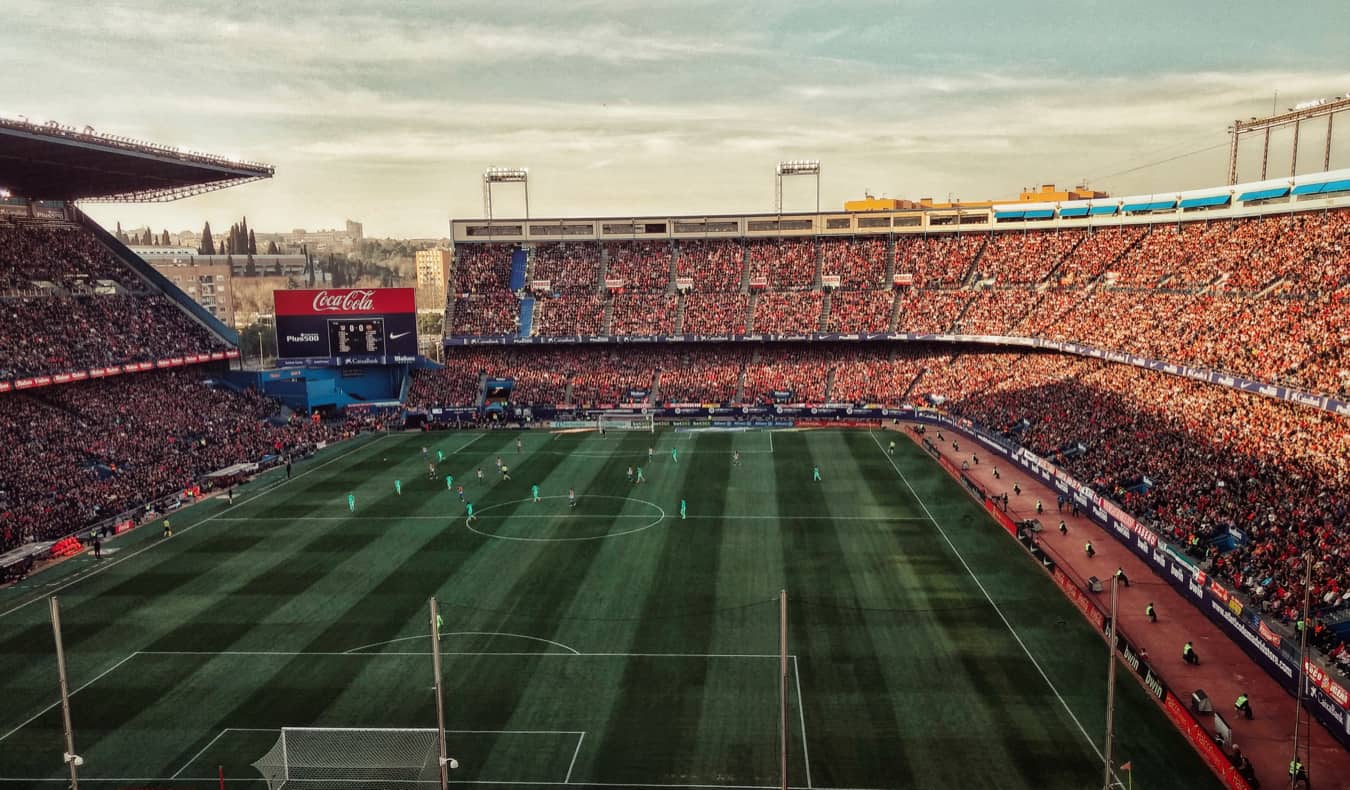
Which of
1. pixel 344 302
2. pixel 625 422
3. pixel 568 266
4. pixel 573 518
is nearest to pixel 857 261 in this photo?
pixel 568 266

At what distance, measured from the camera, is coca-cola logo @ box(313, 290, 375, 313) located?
6962 centimetres

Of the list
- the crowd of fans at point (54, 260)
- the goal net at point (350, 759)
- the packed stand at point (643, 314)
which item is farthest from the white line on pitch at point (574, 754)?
the packed stand at point (643, 314)

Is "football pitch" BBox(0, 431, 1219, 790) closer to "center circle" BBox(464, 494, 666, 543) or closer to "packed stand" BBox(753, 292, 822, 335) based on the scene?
"center circle" BBox(464, 494, 666, 543)

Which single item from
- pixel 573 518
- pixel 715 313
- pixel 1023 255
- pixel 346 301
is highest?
pixel 1023 255

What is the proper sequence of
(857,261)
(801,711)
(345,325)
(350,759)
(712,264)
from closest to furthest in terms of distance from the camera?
(350,759) < (801,711) < (345,325) < (857,261) < (712,264)

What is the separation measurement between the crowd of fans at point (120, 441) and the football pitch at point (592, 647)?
159 inches

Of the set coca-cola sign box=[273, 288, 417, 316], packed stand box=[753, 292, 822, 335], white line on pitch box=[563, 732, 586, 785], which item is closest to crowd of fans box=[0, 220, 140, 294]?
coca-cola sign box=[273, 288, 417, 316]

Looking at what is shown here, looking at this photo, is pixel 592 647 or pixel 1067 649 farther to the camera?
pixel 592 647

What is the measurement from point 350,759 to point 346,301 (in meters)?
56.2

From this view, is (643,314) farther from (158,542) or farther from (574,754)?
(574,754)

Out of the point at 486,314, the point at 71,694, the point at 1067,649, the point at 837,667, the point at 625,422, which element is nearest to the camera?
the point at 71,694

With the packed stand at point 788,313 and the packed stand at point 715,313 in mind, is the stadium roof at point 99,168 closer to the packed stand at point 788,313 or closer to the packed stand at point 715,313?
the packed stand at point 715,313

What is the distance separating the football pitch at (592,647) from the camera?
67.6ft

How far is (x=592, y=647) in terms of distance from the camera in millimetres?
26672
